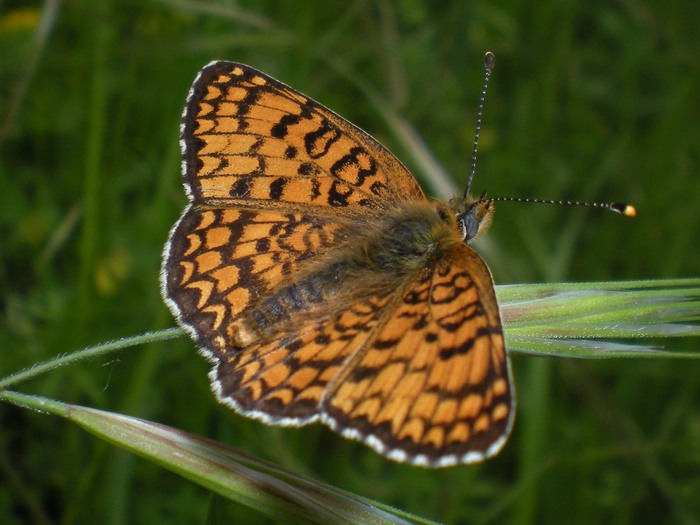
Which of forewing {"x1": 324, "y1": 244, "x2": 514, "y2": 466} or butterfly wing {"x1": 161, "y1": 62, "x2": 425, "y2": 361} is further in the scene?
butterfly wing {"x1": 161, "y1": 62, "x2": 425, "y2": 361}

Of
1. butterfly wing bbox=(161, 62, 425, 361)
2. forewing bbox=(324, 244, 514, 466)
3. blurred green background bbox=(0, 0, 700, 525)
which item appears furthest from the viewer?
blurred green background bbox=(0, 0, 700, 525)

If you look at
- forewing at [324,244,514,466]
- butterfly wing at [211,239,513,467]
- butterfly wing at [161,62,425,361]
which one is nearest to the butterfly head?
butterfly wing at [161,62,425,361]

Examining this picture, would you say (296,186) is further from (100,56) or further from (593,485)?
(593,485)

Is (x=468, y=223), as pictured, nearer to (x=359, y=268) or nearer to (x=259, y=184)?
(x=359, y=268)

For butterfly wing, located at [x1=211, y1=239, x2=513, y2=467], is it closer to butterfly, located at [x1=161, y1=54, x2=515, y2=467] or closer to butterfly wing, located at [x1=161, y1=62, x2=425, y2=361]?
butterfly, located at [x1=161, y1=54, x2=515, y2=467]

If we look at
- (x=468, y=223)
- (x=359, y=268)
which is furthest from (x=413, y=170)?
(x=359, y=268)

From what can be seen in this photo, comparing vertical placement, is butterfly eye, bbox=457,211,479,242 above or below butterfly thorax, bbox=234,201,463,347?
above

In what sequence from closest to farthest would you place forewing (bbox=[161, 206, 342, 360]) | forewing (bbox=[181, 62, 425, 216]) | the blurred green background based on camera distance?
forewing (bbox=[161, 206, 342, 360])
forewing (bbox=[181, 62, 425, 216])
the blurred green background
